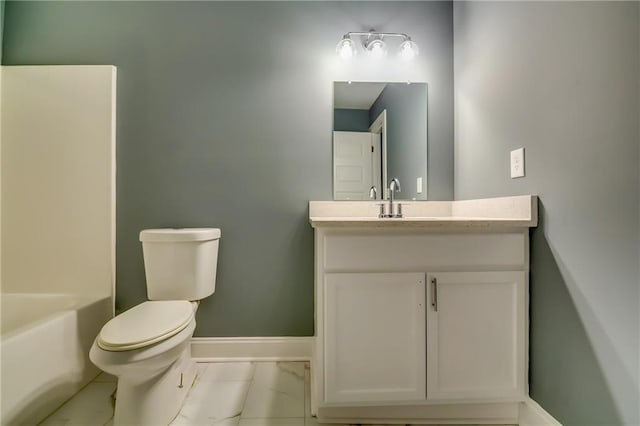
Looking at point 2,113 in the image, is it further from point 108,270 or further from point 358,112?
point 358,112

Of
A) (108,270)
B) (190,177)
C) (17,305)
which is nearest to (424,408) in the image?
→ (190,177)

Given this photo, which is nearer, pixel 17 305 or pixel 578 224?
pixel 578 224

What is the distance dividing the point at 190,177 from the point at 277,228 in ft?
1.94

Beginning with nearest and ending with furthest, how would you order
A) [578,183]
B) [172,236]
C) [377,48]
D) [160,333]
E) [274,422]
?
[578,183] → [160,333] → [274,422] → [172,236] → [377,48]

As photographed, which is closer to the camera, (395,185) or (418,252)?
(418,252)

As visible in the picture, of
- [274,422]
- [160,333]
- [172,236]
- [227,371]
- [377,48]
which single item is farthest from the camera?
[377,48]

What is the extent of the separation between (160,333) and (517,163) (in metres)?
1.58

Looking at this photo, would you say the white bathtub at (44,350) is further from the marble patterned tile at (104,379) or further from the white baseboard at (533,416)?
the white baseboard at (533,416)

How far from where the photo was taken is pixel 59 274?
5.01ft

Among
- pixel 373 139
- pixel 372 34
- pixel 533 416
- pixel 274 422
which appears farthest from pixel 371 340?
pixel 372 34

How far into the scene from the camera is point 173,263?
4.43 feet

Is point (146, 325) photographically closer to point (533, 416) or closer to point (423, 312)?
point (423, 312)

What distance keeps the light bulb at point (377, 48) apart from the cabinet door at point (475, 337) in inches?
50.9

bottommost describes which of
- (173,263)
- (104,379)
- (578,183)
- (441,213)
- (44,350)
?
(104,379)
